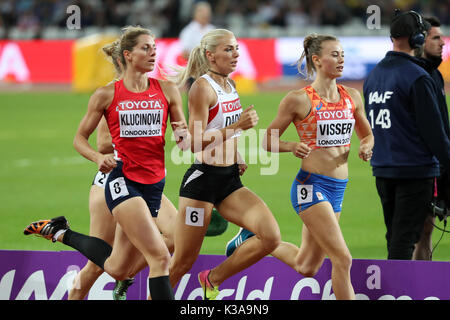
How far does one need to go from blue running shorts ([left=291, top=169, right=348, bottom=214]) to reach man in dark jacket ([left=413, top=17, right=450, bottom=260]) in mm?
1230

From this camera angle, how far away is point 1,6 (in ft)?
109

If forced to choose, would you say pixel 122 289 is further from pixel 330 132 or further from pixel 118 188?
pixel 330 132

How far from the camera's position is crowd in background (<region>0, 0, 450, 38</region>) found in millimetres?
30859

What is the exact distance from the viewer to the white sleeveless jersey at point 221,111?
630cm

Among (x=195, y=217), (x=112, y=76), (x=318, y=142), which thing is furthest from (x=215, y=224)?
(x=112, y=76)

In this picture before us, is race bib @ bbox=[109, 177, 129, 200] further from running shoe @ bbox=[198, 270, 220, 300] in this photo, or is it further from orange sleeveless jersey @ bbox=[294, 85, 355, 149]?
orange sleeveless jersey @ bbox=[294, 85, 355, 149]

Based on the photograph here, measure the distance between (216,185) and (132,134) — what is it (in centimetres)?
75

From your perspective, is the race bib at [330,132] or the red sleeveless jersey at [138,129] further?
the race bib at [330,132]

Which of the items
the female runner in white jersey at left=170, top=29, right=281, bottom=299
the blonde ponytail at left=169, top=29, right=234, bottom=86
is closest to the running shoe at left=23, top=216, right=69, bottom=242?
the female runner in white jersey at left=170, top=29, right=281, bottom=299

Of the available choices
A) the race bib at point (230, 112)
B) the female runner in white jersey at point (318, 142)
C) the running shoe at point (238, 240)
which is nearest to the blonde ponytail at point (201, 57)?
the race bib at point (230, 112)

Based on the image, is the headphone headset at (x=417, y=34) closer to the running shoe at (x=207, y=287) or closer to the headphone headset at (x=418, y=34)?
the headphone headset at (x=418, y=34)

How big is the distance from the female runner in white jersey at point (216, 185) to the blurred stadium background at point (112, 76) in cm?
290

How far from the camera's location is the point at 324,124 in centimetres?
625
